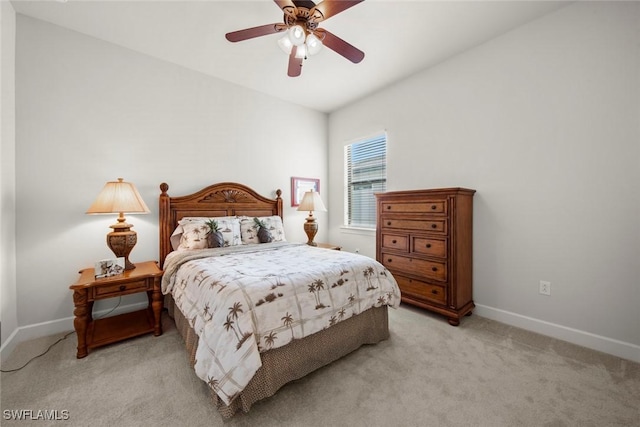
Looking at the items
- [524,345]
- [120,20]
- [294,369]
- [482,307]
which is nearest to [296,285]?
[294,369]

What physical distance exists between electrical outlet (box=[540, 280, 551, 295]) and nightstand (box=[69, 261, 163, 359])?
3.45 m

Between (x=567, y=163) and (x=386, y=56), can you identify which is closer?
(x=567, y=163)

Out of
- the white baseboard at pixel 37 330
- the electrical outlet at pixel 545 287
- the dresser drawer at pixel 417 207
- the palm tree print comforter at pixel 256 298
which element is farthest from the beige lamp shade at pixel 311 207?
the electrical outlet at pixel 545 287

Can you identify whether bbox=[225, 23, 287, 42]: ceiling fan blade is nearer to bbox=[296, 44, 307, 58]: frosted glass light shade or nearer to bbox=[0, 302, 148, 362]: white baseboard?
bbox=[296, 44, 307, 58]: frosted glass light shade

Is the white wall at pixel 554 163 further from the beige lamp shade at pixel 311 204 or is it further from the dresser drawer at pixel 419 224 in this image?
the beige lamp shade at pixel 311 204

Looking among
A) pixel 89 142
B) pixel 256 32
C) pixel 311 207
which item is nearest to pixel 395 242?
pixel 311 207

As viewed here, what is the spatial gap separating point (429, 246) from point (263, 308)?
1883 millimetres

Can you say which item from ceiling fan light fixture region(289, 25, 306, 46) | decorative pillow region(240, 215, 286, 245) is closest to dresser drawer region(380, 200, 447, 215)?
decorative pillow region(240, 215, 286, 245)

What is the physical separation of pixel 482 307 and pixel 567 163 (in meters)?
1.56

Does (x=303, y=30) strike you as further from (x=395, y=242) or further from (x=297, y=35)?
(x=395, y=242)

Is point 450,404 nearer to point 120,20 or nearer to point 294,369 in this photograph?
point 294,369

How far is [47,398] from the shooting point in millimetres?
1524

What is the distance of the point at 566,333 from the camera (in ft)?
7.13

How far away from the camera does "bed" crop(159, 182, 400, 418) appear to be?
137 centimetres
